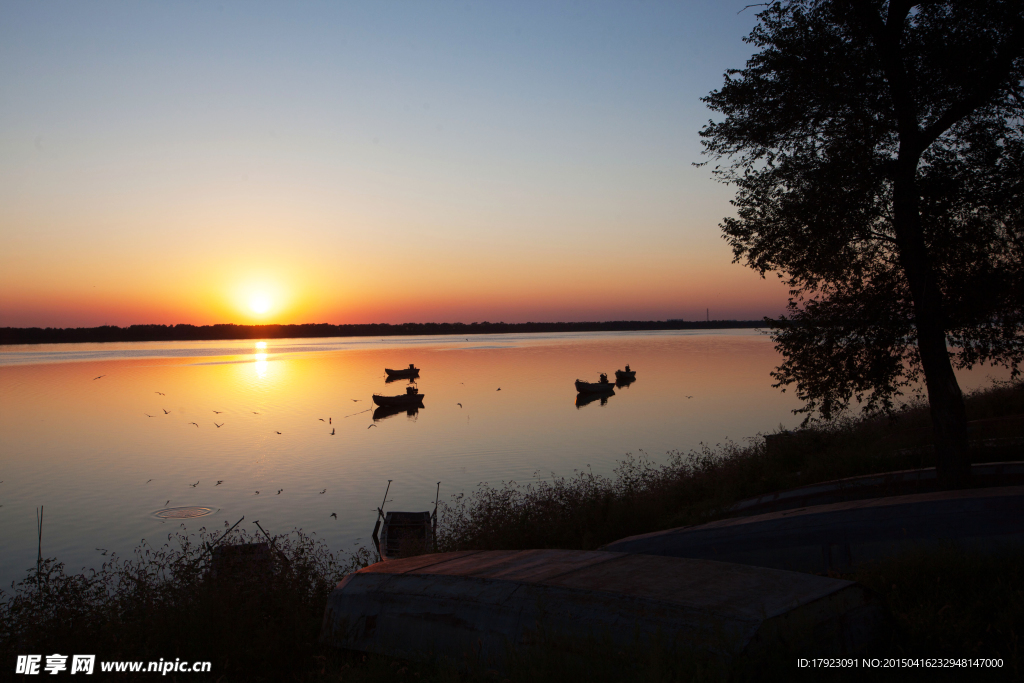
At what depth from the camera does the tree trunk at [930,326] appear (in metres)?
11.7

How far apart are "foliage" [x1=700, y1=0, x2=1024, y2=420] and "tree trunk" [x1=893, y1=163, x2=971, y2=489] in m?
0.04

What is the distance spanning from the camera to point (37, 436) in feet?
131

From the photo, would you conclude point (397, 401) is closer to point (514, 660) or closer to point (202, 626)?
point (202, 626)

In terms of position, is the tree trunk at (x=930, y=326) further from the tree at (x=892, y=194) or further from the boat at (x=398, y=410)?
the boat at (x=398, y=410)

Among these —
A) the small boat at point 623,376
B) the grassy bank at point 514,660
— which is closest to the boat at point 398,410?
the small boat at point 623,376

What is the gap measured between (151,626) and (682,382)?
63374mm

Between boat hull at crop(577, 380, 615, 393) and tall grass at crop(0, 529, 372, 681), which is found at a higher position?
boat hull at crop(577, 380, 615, 393)

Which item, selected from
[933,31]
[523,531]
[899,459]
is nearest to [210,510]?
[523,531]

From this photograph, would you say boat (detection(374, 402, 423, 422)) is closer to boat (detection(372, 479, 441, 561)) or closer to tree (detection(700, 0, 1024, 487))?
boat (detection(372, 479, 441, 561))

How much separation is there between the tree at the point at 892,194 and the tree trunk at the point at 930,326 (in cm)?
3

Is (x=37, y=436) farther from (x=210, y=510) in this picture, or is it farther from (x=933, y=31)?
(x=933, y=31)

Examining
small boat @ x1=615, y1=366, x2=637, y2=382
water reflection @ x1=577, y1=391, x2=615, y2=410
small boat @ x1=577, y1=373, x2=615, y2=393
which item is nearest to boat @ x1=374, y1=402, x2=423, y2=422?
water reflection @ x1=577, y1=391, x2=615, y2=410

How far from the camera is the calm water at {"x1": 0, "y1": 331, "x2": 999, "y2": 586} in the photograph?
904 inches

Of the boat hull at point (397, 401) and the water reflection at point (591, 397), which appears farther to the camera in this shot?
the water reflection at point (591, 397)
